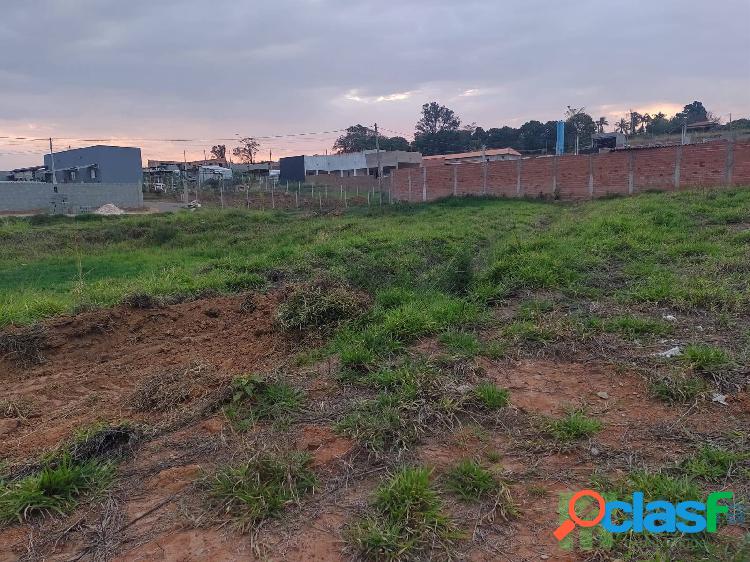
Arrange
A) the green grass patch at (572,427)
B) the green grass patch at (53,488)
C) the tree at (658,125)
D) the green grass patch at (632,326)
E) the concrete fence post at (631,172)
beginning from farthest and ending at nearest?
the tree at (658,125) < the concrete fence post at (631,172) < the green grass patch at (632,326) < the green grass patch at (572,427) < the green grass patch at (53,488)

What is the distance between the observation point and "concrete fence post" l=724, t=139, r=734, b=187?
56.5ft

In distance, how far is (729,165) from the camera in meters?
17.3

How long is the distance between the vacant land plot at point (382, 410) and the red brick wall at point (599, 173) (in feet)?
41.7

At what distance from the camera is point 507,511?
2432 millimetres

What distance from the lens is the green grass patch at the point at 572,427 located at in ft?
9.72

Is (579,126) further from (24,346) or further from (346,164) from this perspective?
(24,346)

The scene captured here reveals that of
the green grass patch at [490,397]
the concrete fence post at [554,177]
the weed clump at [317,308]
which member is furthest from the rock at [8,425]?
the concrete fence post at [554,177]

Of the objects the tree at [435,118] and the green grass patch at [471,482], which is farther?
the tree at [435,118]

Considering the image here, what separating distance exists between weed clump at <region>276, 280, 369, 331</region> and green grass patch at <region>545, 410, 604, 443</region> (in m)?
2.52

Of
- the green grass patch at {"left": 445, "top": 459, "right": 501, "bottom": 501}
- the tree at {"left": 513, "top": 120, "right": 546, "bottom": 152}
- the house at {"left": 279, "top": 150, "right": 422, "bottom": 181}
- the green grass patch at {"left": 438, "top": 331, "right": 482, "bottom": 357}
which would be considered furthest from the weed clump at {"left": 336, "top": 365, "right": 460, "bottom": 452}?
the tree at {"left": 513, "top": 120, "right": 546, "bottom": 152}

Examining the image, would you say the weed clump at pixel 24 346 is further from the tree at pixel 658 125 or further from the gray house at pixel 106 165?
the tree at pixel 658 125

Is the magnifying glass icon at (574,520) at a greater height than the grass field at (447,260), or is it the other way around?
the grass field at (447,260)

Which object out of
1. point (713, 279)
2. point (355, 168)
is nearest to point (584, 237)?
point (713, 279)

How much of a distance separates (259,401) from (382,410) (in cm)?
88
